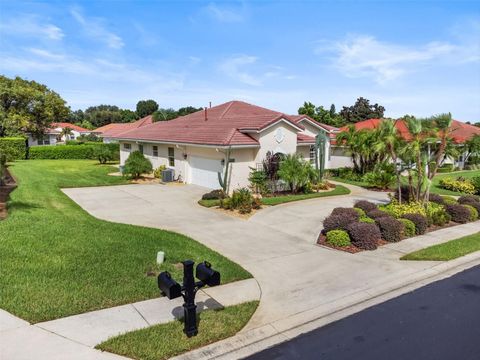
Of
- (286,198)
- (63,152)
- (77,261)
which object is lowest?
(77,261)

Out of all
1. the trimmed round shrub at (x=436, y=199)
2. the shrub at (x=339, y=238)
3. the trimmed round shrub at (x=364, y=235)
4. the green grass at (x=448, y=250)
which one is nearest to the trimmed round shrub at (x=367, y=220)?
the trimmed round shrub at (x=364, y=235)

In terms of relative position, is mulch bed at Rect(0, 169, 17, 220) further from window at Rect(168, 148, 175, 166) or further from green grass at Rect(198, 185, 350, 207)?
window at Rect(168, 148, 175, 166)

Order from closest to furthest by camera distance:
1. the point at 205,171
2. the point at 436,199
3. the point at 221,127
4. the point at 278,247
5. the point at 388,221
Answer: the point at 278,247, the point at 388,221, the point at 436,199, the point at 205,171, the point at 221,127

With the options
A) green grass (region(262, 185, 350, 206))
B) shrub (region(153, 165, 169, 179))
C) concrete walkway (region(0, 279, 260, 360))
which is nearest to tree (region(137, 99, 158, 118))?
shrub (region(153, 165, 169, 179))

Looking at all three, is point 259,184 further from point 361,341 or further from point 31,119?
point 31,119

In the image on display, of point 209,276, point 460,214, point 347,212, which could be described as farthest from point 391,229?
point 209,276

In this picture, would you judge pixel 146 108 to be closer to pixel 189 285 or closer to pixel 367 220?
pixel 367 220

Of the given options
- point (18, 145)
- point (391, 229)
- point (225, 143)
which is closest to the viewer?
point (391, 229)

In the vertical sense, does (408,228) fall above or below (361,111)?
below
